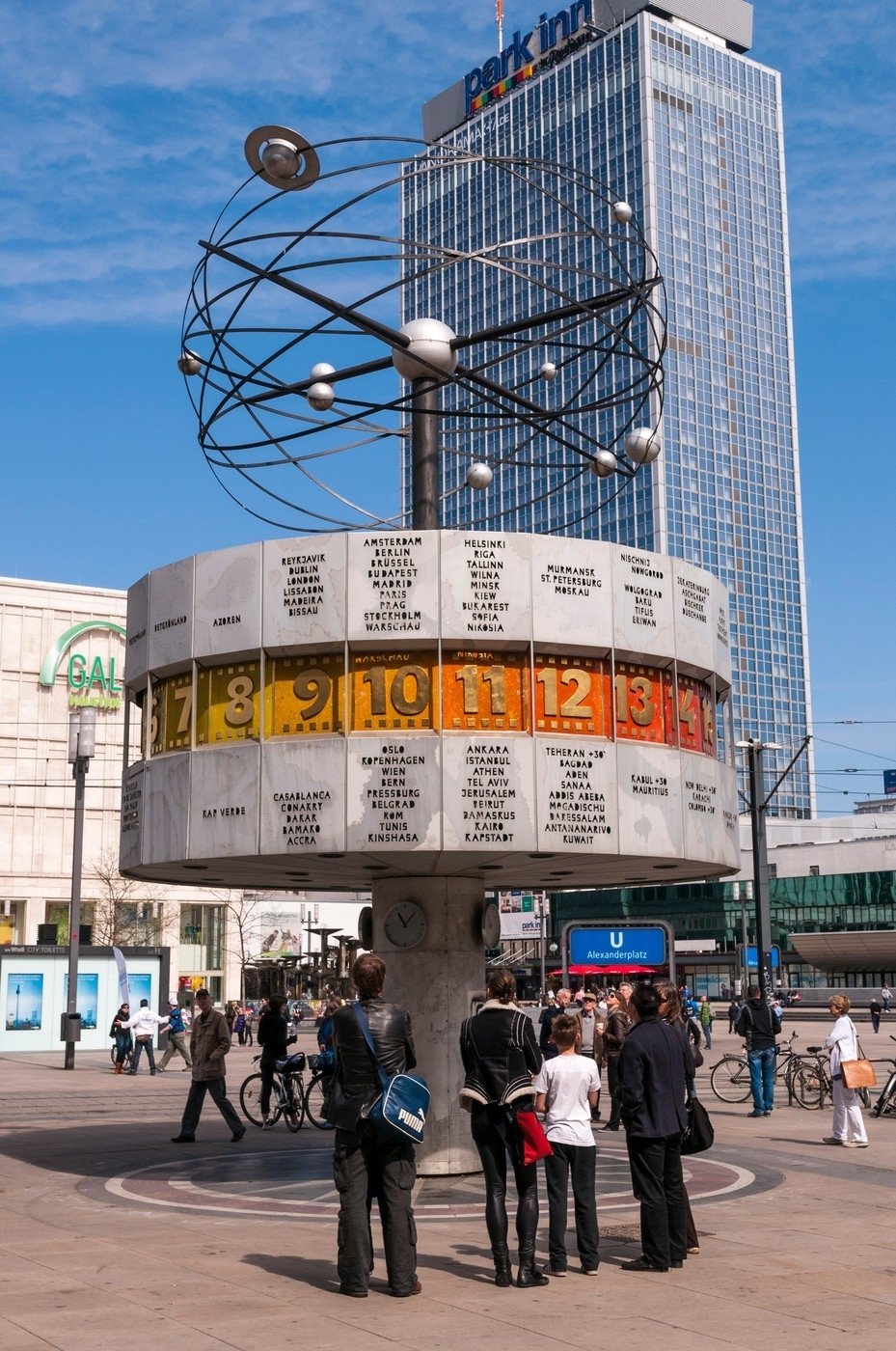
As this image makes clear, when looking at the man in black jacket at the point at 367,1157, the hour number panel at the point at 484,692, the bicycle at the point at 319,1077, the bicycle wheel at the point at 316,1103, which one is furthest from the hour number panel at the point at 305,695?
the bicycle at the point at 319,1077

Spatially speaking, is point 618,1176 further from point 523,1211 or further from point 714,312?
point 714,312

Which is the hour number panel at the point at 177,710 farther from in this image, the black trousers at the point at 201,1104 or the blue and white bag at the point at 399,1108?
the blue and white bag at the point at 399,1108

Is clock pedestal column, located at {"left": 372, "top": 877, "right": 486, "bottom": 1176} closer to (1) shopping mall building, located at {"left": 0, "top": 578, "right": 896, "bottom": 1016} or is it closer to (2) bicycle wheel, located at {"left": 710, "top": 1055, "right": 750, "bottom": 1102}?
(2) bicycle wheel, located at {"left": 710, "top": 1055, "right": 750, "bottom": 1102}

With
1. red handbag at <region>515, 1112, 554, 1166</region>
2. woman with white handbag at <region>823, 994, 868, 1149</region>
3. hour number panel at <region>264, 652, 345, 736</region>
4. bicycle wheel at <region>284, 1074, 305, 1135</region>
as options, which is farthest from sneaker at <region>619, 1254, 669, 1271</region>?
bicycle wheel at <region>284, 1074, 305, 1135</region>

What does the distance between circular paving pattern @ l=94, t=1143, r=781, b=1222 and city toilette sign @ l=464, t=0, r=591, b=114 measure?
16935 cm

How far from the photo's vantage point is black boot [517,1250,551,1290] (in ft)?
32.2

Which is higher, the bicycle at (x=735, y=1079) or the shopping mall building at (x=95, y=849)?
the shopping mall building at (x=95, y=849)

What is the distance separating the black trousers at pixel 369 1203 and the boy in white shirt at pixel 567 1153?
3.68 feet

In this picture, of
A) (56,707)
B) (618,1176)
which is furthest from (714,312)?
(618,1176)

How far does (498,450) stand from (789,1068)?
438 ft

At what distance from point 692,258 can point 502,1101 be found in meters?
166

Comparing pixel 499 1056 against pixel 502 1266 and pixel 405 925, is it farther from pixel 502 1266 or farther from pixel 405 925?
pixel 405 925

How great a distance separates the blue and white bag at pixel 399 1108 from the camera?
30.9ft

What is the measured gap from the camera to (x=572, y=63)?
551 feet
